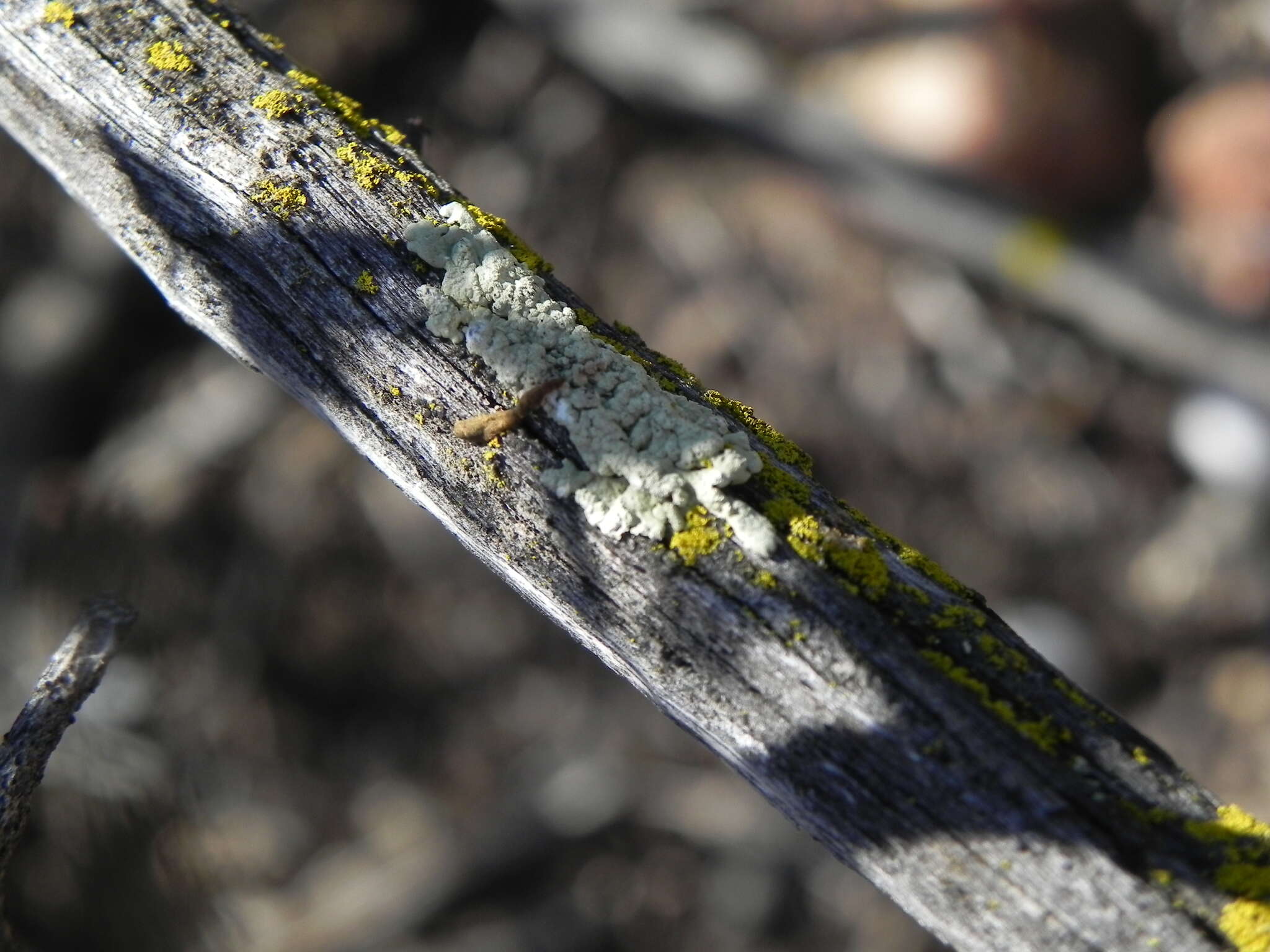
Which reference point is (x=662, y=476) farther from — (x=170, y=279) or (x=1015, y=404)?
(x=1015, y=404)

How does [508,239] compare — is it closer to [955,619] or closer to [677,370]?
[677,370]

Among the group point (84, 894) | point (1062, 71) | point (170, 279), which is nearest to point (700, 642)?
point (170, 279)

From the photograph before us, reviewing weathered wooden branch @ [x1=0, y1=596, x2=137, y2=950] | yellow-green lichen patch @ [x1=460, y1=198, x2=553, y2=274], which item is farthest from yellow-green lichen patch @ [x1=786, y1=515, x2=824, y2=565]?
weathered wooden branch @ [x1=0, y1=596, x2=137, y2=950]

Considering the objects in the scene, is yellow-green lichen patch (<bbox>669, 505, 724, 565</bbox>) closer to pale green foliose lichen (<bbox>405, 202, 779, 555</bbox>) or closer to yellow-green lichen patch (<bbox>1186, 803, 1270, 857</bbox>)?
pale green foliose lichen (<bbox>405, 202, 779, 555</bbox>)

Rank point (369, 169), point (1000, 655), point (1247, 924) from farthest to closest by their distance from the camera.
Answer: point (369, 169) → point (1000, 655) → point (1247, 924)

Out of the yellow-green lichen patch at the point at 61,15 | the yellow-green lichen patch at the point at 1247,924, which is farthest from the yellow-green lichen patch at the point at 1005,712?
the yellow-green lichen patch at the point at 61,15

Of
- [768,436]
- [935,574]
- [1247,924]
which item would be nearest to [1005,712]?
[935,574]

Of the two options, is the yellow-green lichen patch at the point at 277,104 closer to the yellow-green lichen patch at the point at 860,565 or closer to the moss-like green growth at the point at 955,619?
the yellow-green lichen patch at the point at 860,565

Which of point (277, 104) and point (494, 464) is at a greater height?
point (277, 104)
